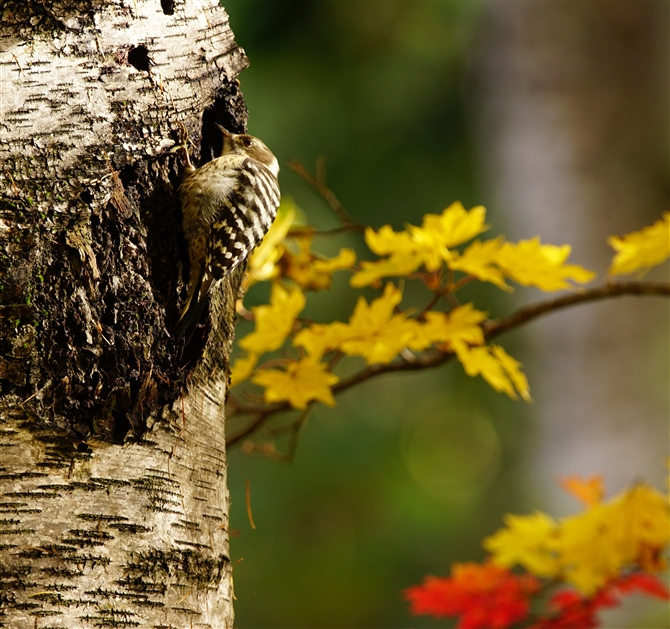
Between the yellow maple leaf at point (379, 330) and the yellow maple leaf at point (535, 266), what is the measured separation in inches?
9.1

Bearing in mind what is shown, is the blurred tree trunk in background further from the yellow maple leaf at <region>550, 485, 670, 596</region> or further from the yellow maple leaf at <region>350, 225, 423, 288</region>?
the yellow maple leaf at <region>350, 225, 423, 288</region>

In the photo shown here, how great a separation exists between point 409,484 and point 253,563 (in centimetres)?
149

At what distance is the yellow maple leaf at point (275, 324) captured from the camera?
1713 mm

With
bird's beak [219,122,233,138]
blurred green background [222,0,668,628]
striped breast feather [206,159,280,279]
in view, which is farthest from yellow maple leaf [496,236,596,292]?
blurred green background [222,0,668,628]

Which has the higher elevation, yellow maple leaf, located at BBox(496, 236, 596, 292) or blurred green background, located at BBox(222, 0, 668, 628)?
blurred green background, located at BBox(222, 0, 668, 628)

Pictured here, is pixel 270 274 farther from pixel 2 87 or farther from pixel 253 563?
pixel 253 563

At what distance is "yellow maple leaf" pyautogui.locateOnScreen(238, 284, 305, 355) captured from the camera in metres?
1.71

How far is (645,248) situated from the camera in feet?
5.58

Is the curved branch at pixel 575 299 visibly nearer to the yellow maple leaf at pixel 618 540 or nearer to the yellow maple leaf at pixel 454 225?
the yellow maple leaf at pixel 454 225

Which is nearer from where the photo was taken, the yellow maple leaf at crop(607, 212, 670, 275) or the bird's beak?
the bird's beak

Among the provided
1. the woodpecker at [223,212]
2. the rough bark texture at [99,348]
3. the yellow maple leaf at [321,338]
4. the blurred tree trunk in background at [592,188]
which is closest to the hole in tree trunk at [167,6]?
the rough bark texture at [99,348]

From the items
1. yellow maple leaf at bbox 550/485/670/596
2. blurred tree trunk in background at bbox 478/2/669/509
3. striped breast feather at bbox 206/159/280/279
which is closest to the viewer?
striped breast feather at bbox 206/159/280/279

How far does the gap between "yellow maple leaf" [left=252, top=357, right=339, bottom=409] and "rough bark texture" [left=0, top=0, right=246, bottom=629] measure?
1.28ft

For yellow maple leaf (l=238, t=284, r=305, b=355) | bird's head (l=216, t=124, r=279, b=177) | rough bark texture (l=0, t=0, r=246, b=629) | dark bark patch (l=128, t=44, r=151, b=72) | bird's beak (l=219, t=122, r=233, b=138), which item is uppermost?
bird's head (l=216, t=124, r=279, b=177)
